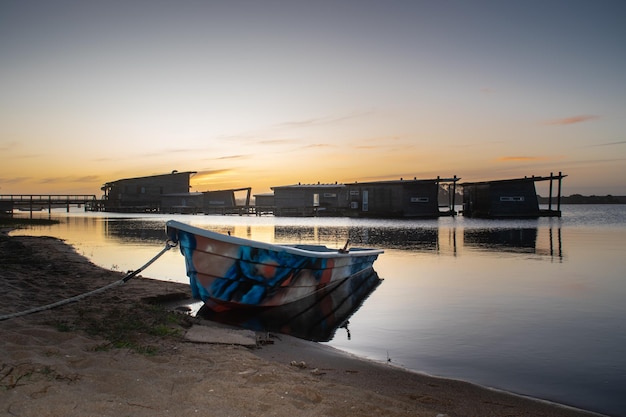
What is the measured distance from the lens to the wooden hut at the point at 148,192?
75000 millimetres

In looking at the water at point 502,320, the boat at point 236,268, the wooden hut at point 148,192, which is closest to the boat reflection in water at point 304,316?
the boat at point 236,268

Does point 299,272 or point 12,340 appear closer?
point 12,340

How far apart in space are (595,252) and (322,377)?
22753mm

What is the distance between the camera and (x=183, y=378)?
4.77 metres

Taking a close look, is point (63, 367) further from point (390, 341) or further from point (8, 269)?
point (8, 269)

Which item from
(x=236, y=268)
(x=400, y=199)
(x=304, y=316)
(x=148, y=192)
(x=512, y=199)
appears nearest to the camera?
(x=236, y=268)

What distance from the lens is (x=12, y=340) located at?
5402 millimetres

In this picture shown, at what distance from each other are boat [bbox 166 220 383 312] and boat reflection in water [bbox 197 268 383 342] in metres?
0.19

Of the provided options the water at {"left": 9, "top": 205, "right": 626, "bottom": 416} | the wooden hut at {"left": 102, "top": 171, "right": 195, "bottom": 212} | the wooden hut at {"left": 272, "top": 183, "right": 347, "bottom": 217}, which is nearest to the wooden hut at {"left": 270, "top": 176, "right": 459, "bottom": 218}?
the wooden hut at {"left": 272, "top": 183, "right": 347, "bottom": 217}

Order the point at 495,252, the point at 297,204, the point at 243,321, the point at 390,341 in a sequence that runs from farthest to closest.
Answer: the point at 297,204, the point at 495,252, the point at 243,321, the point at 390,341

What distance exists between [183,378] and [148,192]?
75498 millimetres

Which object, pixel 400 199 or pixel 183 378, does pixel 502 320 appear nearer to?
pixel 183 378

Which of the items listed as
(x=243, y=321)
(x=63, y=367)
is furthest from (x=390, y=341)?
(x=63, y=367)

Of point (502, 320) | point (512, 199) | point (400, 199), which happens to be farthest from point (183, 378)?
point (512, 199)
